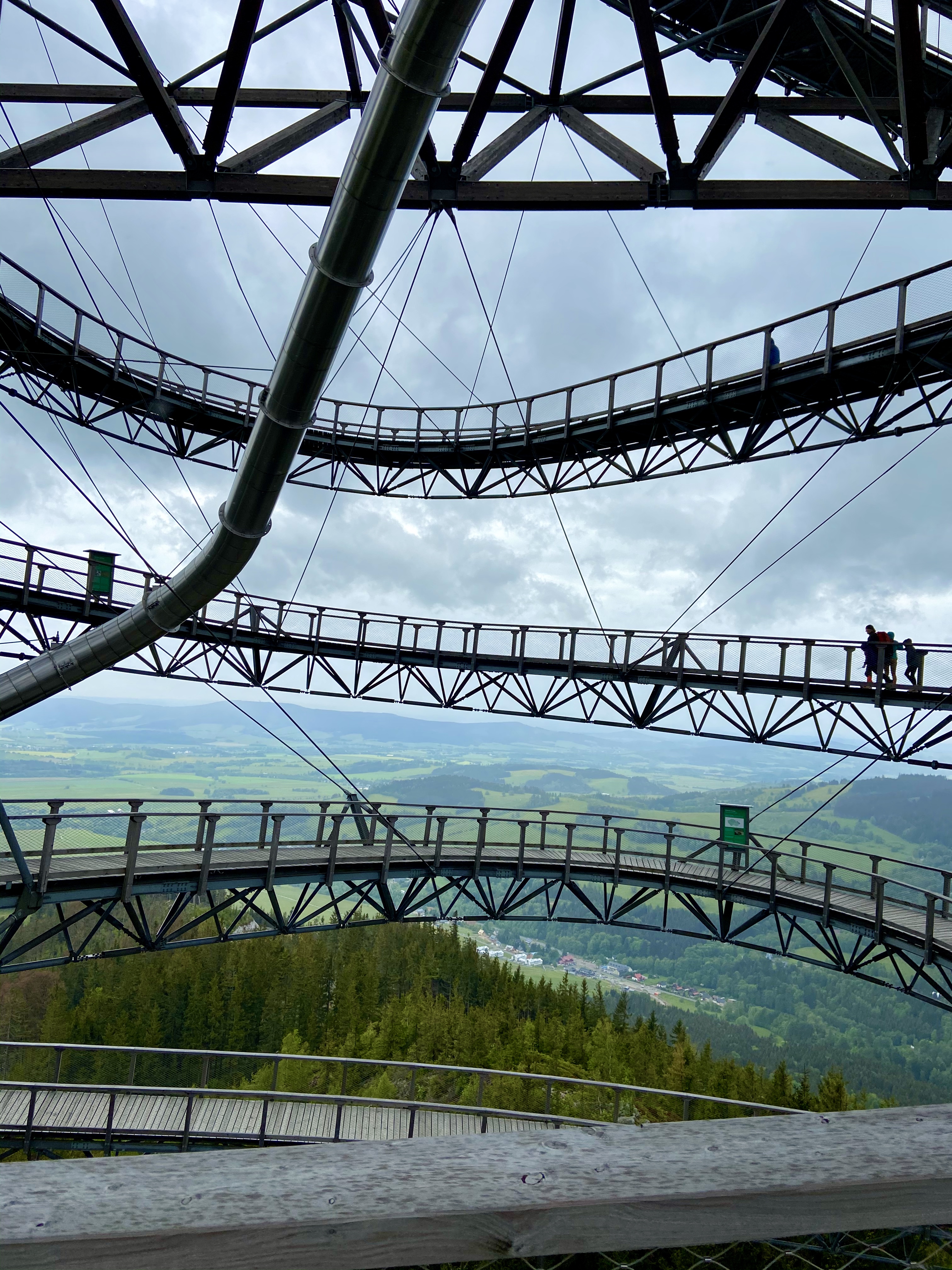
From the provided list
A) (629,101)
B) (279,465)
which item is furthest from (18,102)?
(629,101)

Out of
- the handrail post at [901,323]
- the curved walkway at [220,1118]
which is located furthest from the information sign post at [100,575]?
the handrail post at [901,323]

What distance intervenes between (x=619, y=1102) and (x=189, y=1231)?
1098 centimetres

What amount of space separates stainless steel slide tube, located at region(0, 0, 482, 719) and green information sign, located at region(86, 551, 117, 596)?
7189mm

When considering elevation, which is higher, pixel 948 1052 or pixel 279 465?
pixel 279 465

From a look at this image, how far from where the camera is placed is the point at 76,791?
107000mm

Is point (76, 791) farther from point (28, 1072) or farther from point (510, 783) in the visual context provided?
point (510, 783)

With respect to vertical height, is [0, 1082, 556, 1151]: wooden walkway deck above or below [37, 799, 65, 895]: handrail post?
below

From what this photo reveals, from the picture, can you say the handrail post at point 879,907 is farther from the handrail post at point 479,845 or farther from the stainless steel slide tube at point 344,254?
the stainless steel slide tube at point 344,254

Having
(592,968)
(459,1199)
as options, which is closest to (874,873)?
(459,1199)

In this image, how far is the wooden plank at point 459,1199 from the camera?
853 millimetres

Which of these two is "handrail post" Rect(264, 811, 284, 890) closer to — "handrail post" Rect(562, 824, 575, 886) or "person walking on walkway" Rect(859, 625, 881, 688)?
"handrail post" Rect(562, 824, 575, 886)

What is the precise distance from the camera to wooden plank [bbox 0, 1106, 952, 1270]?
2.80 ft

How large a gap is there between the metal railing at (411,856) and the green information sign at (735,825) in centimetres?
17

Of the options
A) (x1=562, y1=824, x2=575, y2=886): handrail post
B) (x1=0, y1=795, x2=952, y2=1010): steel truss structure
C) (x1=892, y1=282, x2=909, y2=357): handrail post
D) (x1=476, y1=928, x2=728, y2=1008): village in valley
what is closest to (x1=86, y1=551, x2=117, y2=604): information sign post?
(x1=0, y1=795, x2=952, y2=1010): steel truss structure
